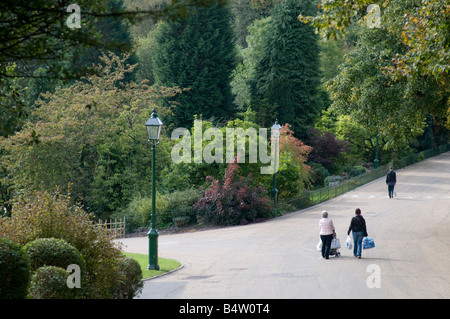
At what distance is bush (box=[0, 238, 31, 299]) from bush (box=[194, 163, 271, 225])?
19.1 m

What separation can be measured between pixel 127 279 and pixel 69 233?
4.97 feet

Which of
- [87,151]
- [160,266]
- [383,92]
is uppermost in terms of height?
[383,92]

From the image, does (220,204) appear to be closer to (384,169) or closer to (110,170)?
(110,170)

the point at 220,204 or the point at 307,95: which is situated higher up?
the point at 307,95

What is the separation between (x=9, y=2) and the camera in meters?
6.91

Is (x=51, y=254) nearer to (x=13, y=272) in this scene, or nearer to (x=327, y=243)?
(x=13, y=272)

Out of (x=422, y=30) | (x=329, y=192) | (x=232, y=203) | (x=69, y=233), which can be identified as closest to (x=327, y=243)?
(x=422, y=30)

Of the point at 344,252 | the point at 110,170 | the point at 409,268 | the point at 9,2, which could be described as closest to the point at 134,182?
the point at 110,170

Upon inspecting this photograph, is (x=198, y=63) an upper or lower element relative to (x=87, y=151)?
upper

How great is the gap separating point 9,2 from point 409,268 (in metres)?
12.1

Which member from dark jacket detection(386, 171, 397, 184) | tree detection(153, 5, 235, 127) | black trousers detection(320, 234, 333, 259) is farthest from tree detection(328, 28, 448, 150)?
tree detection(153, 5, 235, 127)

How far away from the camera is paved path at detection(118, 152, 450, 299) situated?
12.5 meters

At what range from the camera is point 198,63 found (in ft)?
156

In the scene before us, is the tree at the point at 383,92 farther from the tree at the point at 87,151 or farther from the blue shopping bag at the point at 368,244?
the tree at the point at 87,151
